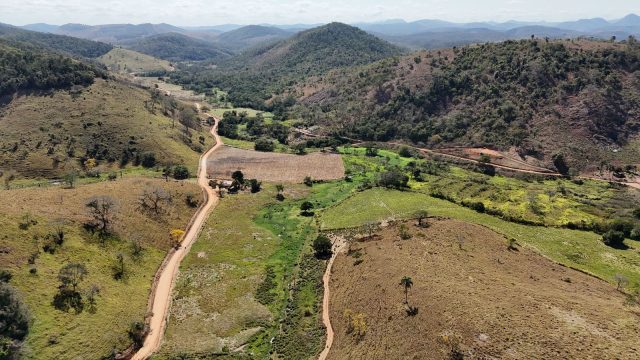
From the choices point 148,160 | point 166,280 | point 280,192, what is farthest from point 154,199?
point 148,160

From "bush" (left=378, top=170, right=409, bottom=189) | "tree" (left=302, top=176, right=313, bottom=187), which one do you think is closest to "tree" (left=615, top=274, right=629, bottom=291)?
"bush" (left=378, top=170, right=409, bottom=189)

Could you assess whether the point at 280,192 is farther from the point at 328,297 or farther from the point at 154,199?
the point at 328,297

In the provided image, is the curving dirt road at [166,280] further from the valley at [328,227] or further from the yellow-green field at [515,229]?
the yellow-green field at [515,229]

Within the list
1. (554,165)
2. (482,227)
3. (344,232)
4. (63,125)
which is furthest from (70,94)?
(554,165)

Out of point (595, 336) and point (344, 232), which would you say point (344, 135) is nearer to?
point (344, 232)

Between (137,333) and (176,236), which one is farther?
(176,236)

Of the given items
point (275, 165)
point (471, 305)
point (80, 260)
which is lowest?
point (275, 165)
